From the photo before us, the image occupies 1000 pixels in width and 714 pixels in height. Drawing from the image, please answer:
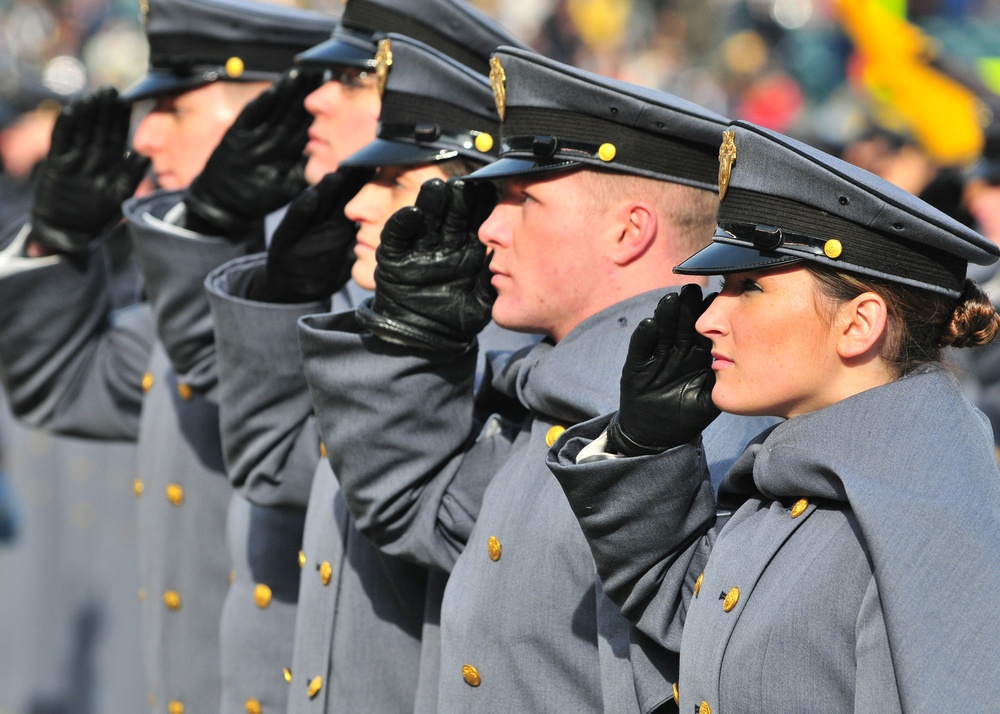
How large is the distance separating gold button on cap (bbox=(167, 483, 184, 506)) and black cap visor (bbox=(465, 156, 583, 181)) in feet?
6.79

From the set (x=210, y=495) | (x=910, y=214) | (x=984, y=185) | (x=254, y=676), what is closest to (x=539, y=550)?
(x=910, y=214)

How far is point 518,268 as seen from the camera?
321 cm

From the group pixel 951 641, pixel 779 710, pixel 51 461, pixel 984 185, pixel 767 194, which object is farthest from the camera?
pixel 51 461

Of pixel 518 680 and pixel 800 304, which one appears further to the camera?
pixel 518 680

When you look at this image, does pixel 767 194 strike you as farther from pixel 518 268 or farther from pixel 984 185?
pixel 984 185

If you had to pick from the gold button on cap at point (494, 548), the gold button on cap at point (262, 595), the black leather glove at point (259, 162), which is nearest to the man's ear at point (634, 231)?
the gold button on cap at point (494, 548)

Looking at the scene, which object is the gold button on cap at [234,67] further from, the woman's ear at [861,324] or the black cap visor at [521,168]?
the woman's ear at [861,324]

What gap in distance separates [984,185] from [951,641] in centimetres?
553

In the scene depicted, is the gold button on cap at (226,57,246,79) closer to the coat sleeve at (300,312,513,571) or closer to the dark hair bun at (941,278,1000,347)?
the coat sleeve at (300,312,513,571)

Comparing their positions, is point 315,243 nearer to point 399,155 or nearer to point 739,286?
point 399,155

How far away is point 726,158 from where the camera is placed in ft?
8.86

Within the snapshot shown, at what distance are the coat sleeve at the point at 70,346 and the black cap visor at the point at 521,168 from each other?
256 cm

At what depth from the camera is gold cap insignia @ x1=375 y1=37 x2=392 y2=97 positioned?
3.84m

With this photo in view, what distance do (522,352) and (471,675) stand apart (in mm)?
751
